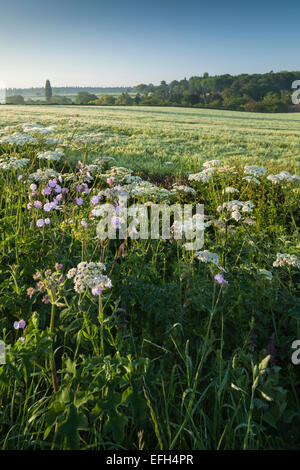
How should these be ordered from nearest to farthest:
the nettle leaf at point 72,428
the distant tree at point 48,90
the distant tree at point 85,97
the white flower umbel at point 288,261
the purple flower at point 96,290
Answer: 1. the nettle leaf at point 72,428
2. the purple flower at point 96,290
3. the white flower umbel at point 288,261
4. the distant tree at point 85,97
5. the distant tree at point 48,90

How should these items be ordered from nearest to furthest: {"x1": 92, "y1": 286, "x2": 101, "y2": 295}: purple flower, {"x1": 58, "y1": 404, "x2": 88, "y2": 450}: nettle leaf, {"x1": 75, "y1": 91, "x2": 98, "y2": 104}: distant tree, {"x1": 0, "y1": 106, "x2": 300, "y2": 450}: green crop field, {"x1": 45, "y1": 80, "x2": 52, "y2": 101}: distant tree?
{"x1": 58, "y1": 404, "x2": 88, "y2": 450}: nettle leaf, {"x1": 0, "y1": 106, "x2": 300, "y2": 450}: green crop field, {"x1": 92, "y1": 286, "x2": 101, "y2": 295}: purple flower, {"x1": 75, "y1": 91, "x2": 98, "y2": 104}: distant tree, {"x1": 45, "y1": 80, "x2": 52, "y2": 101}: distant tree

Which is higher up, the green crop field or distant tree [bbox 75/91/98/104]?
distant tree [bbox 75/91/98/104]

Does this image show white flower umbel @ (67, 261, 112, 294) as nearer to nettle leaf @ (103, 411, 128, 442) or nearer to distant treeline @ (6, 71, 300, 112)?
nettle leaf @ (103, 411, 128, 442)

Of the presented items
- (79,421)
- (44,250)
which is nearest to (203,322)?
(79,421)

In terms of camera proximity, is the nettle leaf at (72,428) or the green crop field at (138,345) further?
the green crop field at (138,345)

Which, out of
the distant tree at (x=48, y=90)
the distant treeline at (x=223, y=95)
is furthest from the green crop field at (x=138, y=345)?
the distant tree at (x=48, y=90)

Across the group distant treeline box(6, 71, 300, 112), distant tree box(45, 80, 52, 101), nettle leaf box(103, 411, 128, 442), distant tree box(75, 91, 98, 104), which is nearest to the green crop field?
nettle leaf box(103, 411, 128, 442)

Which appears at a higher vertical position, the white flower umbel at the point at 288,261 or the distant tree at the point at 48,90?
the distant tree at the point at 48,90

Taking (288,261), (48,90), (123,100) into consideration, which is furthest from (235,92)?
(288,261)

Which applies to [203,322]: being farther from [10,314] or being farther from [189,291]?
[10,314]

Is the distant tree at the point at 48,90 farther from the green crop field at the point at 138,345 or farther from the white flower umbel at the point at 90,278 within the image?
the white flower umbel at the point at 90,278

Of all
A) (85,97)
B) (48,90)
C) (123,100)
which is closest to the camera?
(123,100)

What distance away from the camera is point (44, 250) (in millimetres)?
2916

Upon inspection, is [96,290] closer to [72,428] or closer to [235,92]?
[72,428]
